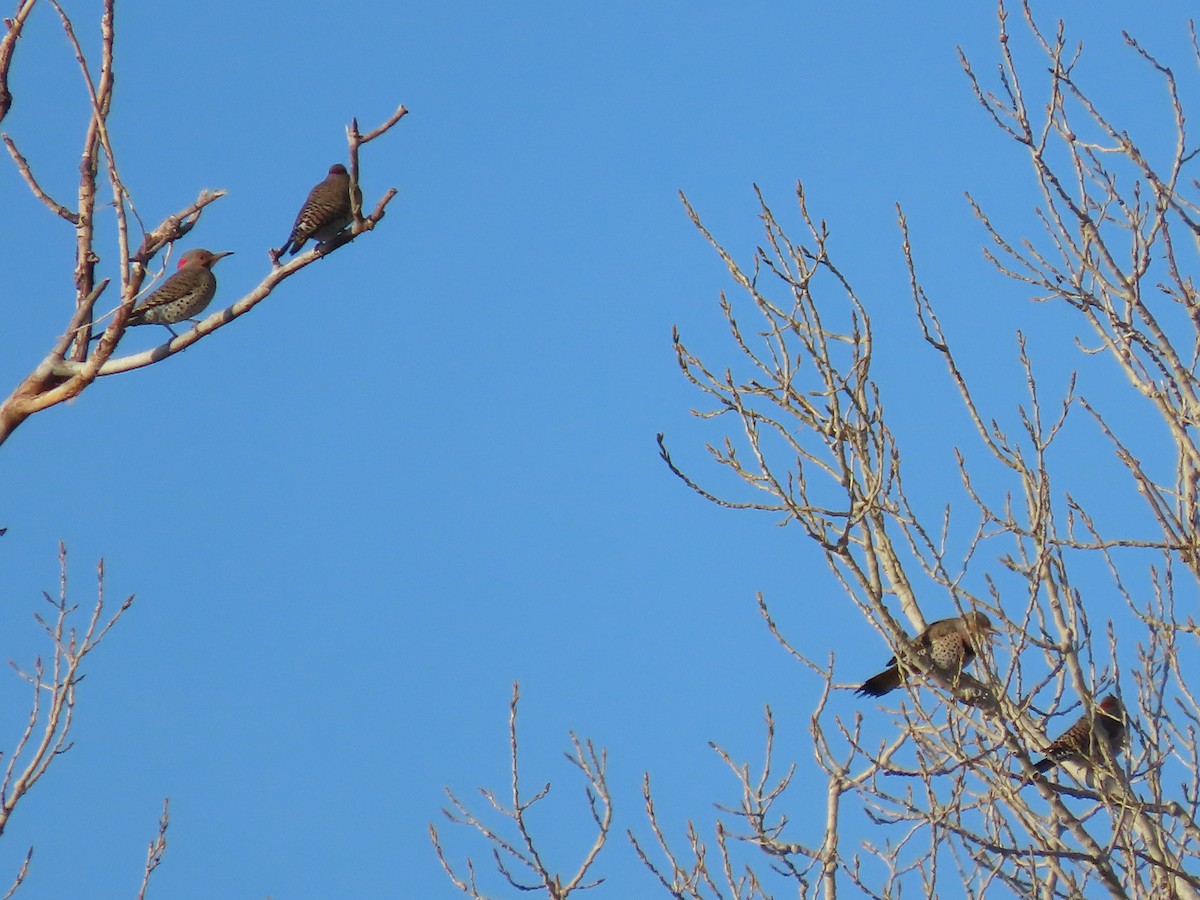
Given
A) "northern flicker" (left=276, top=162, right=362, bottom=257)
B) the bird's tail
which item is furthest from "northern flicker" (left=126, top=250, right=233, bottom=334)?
the bird's tail

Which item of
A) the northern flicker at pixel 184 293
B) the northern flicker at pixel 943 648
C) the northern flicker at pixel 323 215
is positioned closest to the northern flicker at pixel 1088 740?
the northern flicker at pixel 943 648

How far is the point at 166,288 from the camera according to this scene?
9359mm

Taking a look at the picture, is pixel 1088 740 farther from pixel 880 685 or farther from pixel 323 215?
pixel 323 215

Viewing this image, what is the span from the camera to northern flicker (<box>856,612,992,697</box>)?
17.1 ft

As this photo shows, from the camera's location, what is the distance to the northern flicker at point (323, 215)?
9164mm

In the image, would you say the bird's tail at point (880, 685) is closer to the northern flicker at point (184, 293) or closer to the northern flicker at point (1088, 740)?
the northern flicker at point (1088, 740)

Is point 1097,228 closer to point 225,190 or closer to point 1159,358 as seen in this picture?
point 1159,358

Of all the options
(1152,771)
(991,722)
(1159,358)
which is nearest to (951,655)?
(991,722)

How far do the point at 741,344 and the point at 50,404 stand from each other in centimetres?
247

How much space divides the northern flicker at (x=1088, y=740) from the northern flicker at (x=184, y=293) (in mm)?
5887

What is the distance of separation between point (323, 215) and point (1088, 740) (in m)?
5.53

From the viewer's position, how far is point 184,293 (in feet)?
31.0

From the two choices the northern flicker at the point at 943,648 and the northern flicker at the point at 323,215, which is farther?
the northern flicker at the point at 323,215

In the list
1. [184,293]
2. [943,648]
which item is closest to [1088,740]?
[943,648]
